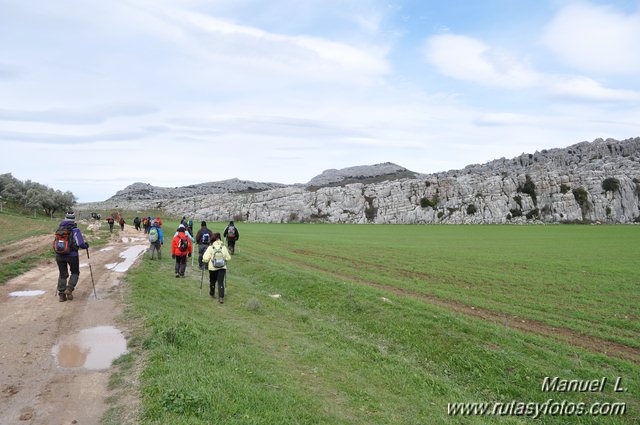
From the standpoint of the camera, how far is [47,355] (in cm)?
973

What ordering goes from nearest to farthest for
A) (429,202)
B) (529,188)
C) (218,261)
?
1. (218,261)
2. (529,188)
3. (429,202)

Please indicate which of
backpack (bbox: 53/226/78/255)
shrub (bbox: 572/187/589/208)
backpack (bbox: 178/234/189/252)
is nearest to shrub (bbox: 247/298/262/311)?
backpack (bbox: 178/234/189/252)

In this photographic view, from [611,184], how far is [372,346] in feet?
517

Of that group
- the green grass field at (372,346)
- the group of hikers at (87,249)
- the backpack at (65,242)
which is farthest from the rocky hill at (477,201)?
the backpack at (65,242)

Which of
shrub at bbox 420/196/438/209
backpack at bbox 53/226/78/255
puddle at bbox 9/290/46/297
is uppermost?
shrub at bbox 420/196/438/209

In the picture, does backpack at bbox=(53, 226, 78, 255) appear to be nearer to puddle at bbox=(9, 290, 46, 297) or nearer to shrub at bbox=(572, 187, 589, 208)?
puddle at bbox=(9, 290, 46, 297)

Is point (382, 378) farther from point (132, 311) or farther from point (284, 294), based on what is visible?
point (284, 294)

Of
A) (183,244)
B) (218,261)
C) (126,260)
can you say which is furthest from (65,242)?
(126,260)

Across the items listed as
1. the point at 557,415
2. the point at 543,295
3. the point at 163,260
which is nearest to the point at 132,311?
the point at 557,415

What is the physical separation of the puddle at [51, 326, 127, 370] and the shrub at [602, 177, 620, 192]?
535ft

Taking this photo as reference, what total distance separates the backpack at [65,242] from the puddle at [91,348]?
17.3ft

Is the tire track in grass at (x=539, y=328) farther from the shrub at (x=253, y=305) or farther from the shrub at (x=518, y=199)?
the shrub at (x=518, y=199)

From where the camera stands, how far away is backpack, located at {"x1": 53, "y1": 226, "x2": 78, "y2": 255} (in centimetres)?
1559

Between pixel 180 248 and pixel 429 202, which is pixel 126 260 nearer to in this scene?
pixel 180 248
